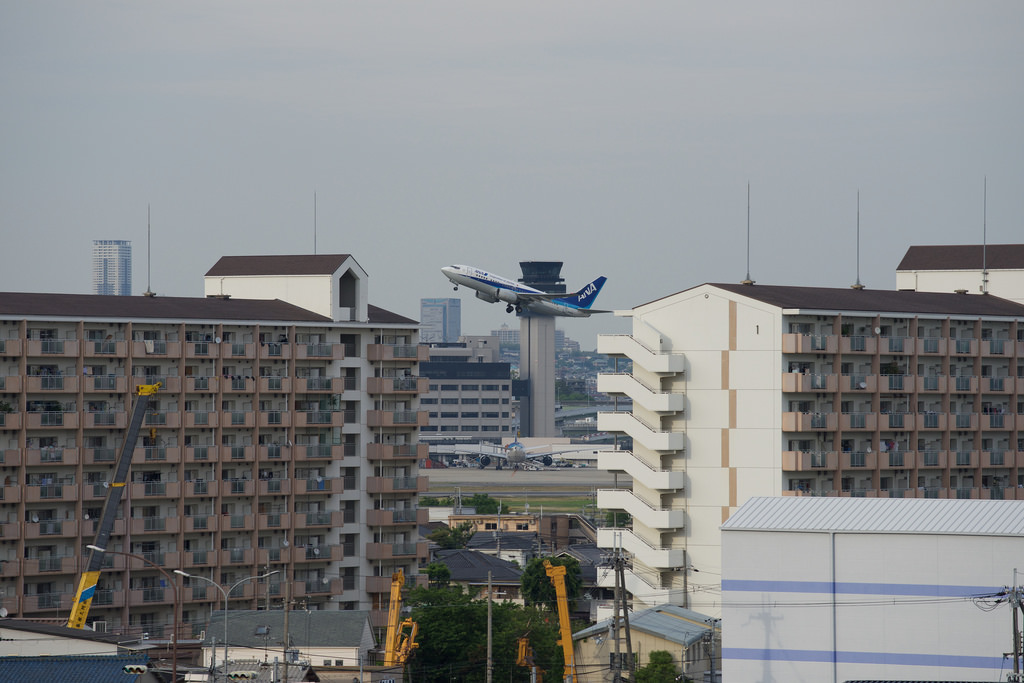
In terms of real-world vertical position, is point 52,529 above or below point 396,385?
below

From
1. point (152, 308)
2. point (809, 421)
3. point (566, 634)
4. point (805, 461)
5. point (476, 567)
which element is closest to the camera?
point (566, 634)

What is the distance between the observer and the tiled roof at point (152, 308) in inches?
3807

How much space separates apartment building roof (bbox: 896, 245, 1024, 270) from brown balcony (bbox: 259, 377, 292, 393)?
47719 mm

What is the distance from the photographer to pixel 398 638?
296 feet

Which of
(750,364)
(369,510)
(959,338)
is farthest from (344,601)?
A: (959,338)

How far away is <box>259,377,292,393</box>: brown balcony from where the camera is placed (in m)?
104

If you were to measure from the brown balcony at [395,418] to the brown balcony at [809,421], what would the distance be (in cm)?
2417

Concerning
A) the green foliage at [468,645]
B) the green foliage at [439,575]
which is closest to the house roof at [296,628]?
the green foliage at [468,645]

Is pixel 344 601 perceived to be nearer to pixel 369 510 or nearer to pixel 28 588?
pixel 369 510

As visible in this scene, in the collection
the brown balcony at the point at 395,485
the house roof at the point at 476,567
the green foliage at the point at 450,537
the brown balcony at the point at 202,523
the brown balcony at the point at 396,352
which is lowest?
the green foliage at the point at 450,537

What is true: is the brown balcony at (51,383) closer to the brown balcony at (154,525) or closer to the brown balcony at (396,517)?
the brown balcony at (154,525)


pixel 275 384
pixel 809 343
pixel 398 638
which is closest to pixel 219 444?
pixel 275 384

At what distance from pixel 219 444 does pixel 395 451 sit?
13.1 meters

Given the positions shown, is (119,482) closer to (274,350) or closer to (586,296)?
(274,350)
